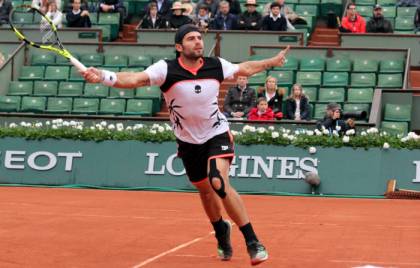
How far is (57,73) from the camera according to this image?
2645 cm

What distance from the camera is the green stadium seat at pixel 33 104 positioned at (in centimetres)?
2520

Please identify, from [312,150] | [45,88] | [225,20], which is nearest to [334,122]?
[312,150]

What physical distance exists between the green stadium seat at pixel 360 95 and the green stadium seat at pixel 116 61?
5.55 m

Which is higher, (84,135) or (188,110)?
(188,110)

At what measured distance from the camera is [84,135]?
70.2 feet

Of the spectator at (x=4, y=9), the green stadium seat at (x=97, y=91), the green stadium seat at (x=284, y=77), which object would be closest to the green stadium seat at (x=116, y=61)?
the green stadium seat at (x=97, y=91)

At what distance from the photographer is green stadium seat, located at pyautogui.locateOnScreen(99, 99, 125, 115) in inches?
973

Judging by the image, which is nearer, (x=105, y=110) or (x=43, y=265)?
(x=43, y=265)

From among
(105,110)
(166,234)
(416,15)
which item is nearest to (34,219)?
(166,234)

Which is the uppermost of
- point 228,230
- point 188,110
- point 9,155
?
point 188,110

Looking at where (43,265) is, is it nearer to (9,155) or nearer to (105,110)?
(9,155)

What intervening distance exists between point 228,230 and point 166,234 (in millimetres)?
2041

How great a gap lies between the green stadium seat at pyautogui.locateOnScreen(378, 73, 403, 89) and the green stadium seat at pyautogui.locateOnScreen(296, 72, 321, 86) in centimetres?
137

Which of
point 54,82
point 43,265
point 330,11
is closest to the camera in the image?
point 43,265
